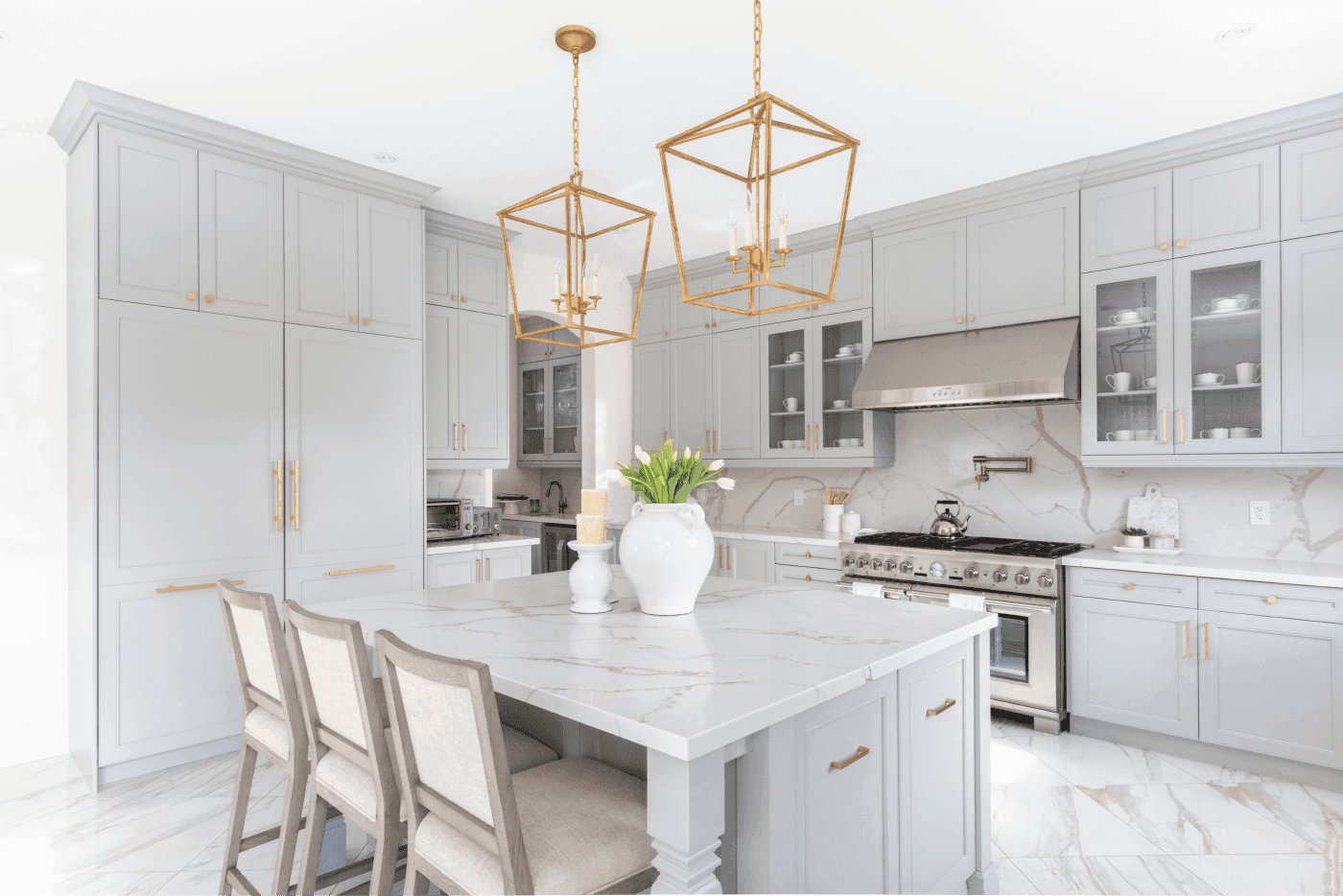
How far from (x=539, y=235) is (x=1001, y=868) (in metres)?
3.98

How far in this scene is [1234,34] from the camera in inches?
97.9

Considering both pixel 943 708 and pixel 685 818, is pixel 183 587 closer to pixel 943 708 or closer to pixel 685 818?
pixel 685 818

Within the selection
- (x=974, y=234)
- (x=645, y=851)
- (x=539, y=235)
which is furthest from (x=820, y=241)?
(x=645, y=851)

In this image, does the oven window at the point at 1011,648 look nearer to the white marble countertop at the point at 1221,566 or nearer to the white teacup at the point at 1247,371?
the white marble countertop at the point at 1221,566

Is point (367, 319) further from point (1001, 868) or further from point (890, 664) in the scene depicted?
point (1001, 868)

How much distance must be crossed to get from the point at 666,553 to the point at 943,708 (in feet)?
2.65

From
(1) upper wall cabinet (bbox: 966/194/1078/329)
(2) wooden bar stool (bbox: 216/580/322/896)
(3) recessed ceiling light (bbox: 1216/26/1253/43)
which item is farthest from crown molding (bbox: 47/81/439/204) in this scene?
A: (3) recessed ceiling light (bbox: 1216/26/1253/43)

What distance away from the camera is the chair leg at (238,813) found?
2078 mm

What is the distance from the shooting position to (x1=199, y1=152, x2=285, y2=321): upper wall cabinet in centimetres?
319

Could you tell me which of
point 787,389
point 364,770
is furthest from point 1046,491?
point 364,770

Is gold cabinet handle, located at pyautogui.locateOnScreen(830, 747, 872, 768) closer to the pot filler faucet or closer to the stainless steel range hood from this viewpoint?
the stainless steel range hood

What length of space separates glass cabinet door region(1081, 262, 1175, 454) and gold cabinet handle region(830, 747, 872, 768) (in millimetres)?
2549

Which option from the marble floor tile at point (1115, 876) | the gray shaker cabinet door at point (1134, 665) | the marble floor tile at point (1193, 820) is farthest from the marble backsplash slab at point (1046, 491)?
the marble floor tile at point (1115, 876)

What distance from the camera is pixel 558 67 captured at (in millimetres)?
2711
